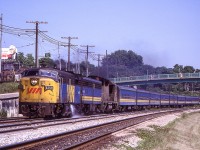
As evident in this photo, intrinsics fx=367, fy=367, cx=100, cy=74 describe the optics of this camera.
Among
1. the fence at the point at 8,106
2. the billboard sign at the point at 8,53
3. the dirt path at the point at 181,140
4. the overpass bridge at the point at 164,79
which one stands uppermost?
the billboard sign at the point at 8,53

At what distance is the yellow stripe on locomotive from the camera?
24156 mm

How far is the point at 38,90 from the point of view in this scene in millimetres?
24141

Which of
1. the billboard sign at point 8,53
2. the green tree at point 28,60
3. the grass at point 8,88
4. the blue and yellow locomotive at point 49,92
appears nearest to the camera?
the blue and yellow locomotive at point 49,92

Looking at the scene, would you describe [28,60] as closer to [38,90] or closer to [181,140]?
[38,90]

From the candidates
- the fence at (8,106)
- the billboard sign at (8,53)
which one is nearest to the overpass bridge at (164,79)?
the billboard sign at (8,53)

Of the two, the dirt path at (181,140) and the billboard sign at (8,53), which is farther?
the billboard sign at (8,53)

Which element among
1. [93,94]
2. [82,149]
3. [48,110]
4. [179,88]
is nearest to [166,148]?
[82,149]

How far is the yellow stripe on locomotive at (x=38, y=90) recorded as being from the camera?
2416 cm

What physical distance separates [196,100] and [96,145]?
3954 inches

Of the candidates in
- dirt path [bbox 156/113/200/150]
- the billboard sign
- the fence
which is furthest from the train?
the billboard sign

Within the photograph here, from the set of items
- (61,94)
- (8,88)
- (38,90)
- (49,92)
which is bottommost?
(61,94)

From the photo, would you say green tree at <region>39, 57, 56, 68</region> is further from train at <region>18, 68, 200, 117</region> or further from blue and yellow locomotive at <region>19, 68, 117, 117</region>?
blue and yellow locomotive at <region>19, 68, 117, 117</region>

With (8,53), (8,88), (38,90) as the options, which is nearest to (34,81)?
(38,90)

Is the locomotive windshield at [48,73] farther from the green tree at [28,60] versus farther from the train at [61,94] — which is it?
the green tree at [28,60]
